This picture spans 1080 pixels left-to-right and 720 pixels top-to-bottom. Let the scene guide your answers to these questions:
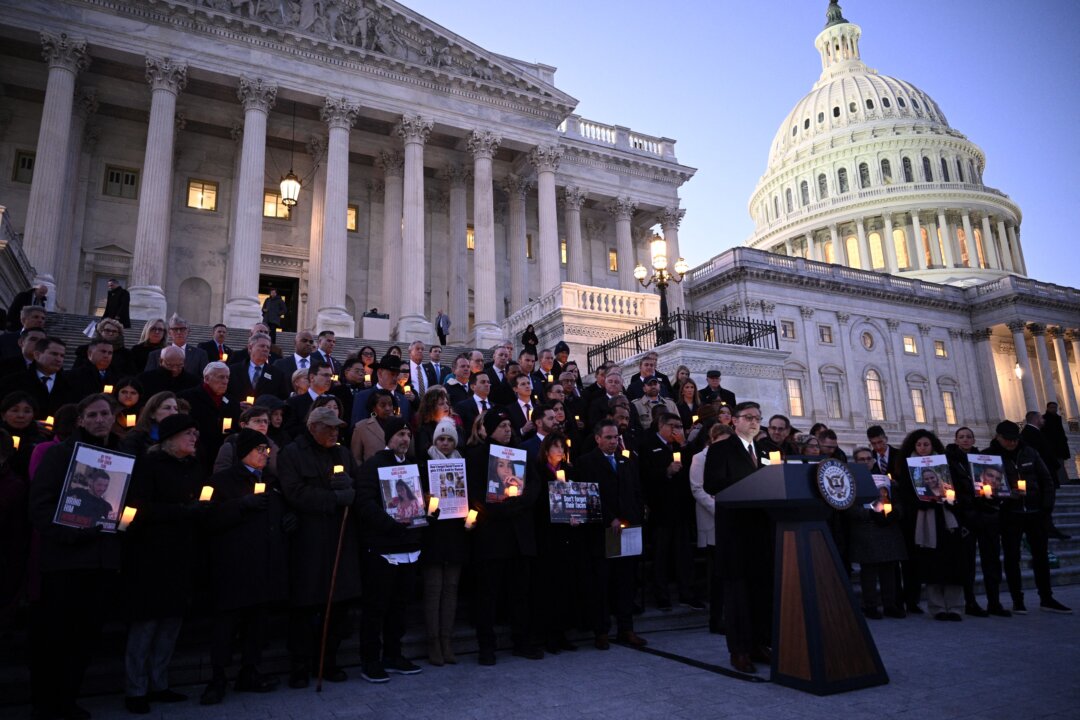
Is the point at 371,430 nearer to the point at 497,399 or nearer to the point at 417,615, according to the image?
the point at 417,615

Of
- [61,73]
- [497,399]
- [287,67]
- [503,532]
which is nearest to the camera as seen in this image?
[503,532]

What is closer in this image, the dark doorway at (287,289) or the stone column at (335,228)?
the stone column at (335,228)

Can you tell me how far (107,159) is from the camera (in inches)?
1161

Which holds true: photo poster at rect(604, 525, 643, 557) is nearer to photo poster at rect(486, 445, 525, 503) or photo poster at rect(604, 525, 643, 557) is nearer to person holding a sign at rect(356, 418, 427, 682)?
photo poster at rect(486, 445, 525, 503)

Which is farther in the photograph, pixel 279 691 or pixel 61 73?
pixel 61 73

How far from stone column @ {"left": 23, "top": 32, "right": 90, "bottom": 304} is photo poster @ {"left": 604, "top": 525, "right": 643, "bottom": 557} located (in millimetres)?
21790

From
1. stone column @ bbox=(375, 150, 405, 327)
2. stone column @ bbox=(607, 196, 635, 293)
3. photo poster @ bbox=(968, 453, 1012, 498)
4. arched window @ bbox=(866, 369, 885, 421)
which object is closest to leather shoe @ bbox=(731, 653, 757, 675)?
photo poster @ bbox=(968, 453, 1012, 498)

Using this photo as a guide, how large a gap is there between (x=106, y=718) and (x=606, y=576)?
466cm

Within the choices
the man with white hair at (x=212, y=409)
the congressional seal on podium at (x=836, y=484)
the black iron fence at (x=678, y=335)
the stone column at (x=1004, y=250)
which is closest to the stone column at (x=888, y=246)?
the stone column at (x=1004, y=250)

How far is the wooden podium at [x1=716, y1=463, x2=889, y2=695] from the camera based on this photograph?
561 cm

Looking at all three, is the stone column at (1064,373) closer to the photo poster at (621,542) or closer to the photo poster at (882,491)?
the photo poster at (882,491)

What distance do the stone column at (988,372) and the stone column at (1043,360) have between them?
3.53 m

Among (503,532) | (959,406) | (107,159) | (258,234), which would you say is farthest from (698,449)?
(959,406)

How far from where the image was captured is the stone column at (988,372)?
54.2 m
